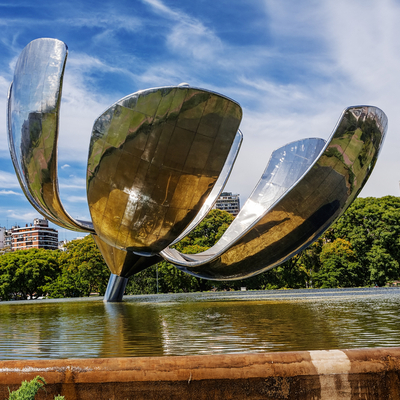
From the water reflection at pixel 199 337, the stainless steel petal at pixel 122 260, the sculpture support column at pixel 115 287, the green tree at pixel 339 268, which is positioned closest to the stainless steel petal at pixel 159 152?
the water reflection at pixel 199 337

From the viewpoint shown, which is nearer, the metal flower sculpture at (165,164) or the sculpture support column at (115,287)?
the metal flower sculpture at (165,164)

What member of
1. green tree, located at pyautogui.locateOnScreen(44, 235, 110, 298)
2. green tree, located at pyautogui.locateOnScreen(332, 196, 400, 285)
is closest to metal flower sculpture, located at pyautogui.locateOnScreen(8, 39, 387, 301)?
green tree, located at pyautogui.locateOnScreen(44, 235, 110, 298)

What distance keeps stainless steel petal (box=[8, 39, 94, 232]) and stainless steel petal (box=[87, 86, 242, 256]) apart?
111 centimetres

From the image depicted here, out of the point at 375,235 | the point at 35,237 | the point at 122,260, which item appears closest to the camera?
the point at 122,260

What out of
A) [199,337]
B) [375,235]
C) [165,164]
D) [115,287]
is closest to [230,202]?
[375,235]

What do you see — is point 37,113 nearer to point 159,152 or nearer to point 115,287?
point 159,152

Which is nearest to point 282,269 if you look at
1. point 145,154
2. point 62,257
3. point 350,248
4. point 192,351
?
point 350,248

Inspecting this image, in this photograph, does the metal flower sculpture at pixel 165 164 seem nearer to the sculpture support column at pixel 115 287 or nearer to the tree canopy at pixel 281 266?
the sculpture support column at pixel 115 287

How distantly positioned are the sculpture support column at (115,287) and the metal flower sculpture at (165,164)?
260cm

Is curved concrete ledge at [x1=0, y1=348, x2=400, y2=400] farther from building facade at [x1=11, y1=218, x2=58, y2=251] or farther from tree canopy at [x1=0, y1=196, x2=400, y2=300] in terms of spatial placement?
building facade at [x1=11, y1=218, x2=58, y2=251]

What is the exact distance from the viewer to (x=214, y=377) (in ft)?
8.49

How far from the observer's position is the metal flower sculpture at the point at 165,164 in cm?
674

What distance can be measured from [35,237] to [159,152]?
400 ft

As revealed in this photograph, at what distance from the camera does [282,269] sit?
29.2 m
